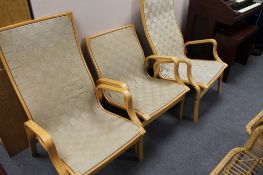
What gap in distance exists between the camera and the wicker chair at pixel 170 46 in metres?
2.11

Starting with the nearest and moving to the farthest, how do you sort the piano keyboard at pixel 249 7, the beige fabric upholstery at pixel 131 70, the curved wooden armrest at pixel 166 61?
the beige fabric upholstery at pixel 131 70, the curved wooden armrest at pixel 166 61, the piano keyboard at pixel 249 7

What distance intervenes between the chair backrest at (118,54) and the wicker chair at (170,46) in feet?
0.54

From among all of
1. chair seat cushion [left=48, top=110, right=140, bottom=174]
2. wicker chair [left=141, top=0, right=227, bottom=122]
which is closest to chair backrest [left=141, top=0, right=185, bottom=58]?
wicker chair [left=141, top=0, right=227, bottom=122]

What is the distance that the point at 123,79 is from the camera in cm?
209

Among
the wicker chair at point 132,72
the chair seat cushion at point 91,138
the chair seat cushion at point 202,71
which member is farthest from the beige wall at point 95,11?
the chair seat cushion at point 91,138

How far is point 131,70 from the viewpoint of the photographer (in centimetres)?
215

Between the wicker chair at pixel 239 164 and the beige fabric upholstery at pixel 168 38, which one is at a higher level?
the beige fabric upholstery at pixel 168 38

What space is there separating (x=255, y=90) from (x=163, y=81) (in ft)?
4.29

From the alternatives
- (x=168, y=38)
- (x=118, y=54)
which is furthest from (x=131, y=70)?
(x=168, y=38)

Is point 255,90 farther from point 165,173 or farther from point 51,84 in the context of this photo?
point 51,84

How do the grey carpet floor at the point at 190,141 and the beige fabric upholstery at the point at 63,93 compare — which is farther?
the grey carpet floor at the point at 190,141

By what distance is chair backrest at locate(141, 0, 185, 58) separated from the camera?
7.20 feet

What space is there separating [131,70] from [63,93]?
0.72 metres

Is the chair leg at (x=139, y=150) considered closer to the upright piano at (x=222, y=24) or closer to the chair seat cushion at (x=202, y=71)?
the chair seat cushion at (x=202, y=71)
